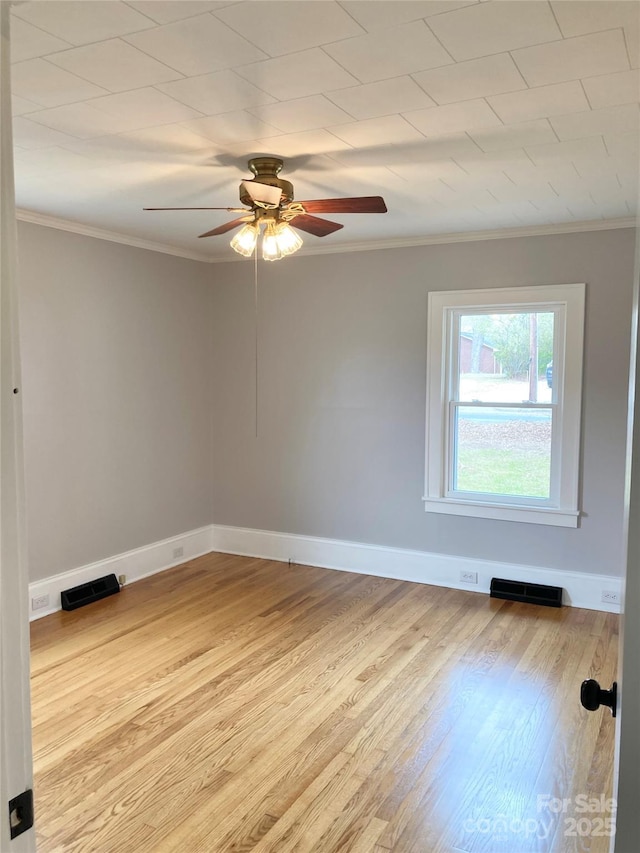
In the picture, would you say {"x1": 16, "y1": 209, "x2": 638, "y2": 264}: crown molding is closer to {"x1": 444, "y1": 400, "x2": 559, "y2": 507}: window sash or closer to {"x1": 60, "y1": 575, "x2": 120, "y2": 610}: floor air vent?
{"x1": 444, "y1": 400, "x2": 559, "y2": 507}: window sash

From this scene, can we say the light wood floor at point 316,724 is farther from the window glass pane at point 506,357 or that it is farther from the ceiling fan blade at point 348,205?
the ceiling fan blade at point 348,205

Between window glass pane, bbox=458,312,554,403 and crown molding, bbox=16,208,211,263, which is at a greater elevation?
crown molding, bbox=16,208,211,263

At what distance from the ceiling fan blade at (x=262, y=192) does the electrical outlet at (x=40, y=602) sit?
119 inches

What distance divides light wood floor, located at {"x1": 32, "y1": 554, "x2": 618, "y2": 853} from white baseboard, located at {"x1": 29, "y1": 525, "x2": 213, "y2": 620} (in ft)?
0.62

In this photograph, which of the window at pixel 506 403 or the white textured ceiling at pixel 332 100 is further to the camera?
the window at pixel 506 403

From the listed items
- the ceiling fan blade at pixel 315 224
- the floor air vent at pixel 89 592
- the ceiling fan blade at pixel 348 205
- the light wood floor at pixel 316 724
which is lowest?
the light wood floor at pixel 316 724

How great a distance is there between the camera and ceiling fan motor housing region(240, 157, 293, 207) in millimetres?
2916

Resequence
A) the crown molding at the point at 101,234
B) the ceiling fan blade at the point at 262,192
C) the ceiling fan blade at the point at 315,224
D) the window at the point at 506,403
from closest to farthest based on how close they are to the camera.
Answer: the ceiling fan blade at the point at 262,192 < the ceiling fan blade at the point at 315,224 < the crown molding at the point at 101,234 < the window at the point at 506,403

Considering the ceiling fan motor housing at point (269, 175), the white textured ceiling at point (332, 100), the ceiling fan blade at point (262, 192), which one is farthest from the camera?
the ceiling fan motor housing at point (269, 175)

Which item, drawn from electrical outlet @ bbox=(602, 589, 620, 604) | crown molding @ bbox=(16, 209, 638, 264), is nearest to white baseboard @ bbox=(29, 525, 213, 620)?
crown molding @ bbox=(16, 209, 638, 264)

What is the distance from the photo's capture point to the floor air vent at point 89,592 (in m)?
4.38

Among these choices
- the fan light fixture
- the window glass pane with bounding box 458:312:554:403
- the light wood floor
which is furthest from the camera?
the window glass pane with bounding box 458:312:554:403

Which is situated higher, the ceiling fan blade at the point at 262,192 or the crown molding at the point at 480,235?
the crown molding at the point at 480,235

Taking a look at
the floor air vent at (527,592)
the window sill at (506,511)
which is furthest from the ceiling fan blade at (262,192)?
the floor air vent at (527,592)
